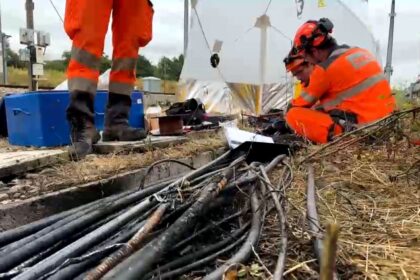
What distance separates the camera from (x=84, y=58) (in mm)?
2457

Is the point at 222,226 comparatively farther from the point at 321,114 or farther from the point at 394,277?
the point at 321,114

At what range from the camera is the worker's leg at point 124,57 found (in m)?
2.79

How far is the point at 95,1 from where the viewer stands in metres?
2.43

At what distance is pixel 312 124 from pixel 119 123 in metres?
1.55

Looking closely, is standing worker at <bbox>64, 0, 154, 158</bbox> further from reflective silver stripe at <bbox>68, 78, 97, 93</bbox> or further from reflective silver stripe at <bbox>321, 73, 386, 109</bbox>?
reflective silver stripe at <bbox>321, 73, 386, 109</bbox>

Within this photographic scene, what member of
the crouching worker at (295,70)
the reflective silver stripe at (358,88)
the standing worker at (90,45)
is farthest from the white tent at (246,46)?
the standing worker at (90,45)

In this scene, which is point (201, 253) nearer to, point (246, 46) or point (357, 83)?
point (357, 83)

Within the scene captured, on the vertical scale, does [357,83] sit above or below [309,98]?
above

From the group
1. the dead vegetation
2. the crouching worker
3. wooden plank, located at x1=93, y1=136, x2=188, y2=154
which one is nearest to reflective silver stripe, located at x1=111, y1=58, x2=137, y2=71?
wooden plank, located at x1=93, y1=136, x2=188, y2=154

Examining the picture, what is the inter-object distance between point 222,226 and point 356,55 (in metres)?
2.73

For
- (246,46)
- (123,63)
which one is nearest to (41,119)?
(123,63)

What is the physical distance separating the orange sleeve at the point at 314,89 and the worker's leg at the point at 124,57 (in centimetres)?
146

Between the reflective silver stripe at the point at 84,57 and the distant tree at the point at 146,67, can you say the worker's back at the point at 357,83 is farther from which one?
the distant tree at the point at 146,67

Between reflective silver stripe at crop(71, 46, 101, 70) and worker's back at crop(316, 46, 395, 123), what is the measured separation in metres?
1.91
